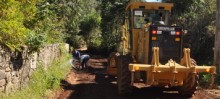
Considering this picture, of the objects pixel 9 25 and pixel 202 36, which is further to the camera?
pixel 202 36

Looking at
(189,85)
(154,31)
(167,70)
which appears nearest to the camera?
(167,70)

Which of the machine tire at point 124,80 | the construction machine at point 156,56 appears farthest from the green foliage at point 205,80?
the machine tire at point 124,80

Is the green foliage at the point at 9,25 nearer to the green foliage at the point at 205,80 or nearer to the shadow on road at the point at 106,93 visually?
the shadow on road at the point at 106,93

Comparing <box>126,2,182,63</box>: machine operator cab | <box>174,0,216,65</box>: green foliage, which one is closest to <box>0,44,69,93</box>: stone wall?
<box>126,2,182,63</box>: machine operator cab

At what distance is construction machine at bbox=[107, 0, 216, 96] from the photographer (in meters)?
11.9

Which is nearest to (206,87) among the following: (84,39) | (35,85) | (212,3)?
(35,85)

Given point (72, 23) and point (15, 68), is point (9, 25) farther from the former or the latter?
point (72, 23)

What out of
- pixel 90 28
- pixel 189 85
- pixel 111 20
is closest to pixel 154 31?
pixel 189 85

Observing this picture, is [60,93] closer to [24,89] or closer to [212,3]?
[24,89]

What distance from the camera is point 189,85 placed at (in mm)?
12789

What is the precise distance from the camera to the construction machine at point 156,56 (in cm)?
1191

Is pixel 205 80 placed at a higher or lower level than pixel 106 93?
lower

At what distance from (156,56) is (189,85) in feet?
5.77

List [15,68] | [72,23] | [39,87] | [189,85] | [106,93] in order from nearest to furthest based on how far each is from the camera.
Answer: [15,68] < [189,85] < [39,87] < [106,93] < [72,23]
